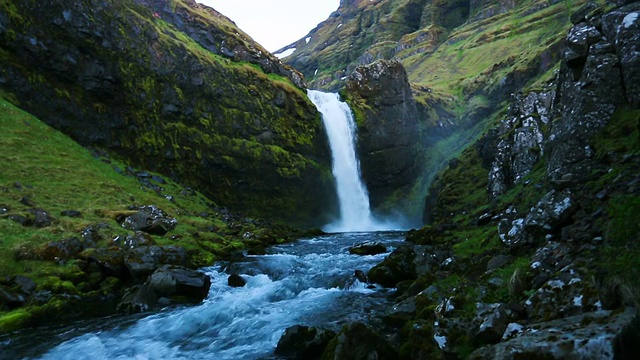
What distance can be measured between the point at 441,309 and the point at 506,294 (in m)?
1.97

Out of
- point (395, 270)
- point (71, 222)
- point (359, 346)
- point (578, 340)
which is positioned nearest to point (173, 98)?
point (71, 222)

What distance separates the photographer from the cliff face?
4156 cm

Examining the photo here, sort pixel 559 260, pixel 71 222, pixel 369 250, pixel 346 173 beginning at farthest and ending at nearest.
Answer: pixel 346 173 < pixel 369 250 < pixel 71 222 < pixel 559 260

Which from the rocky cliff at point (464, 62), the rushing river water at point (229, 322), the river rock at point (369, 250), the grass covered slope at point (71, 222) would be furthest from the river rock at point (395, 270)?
the rocky cliff at point (464, 62)

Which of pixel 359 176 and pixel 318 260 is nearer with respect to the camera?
pixel 318 260

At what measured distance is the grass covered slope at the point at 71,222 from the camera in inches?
738

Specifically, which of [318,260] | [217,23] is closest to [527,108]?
[318,260]

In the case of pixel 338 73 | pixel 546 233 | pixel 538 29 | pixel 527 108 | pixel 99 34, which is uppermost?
pixel 338 73

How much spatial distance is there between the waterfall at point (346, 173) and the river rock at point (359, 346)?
49.2 m

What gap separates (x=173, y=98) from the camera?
50281 millimetres

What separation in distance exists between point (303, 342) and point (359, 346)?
268 cm

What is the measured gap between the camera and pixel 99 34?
45.0 meters

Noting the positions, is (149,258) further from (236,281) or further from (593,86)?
(593,86)

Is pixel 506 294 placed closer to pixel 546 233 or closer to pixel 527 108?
pixel 546 233
